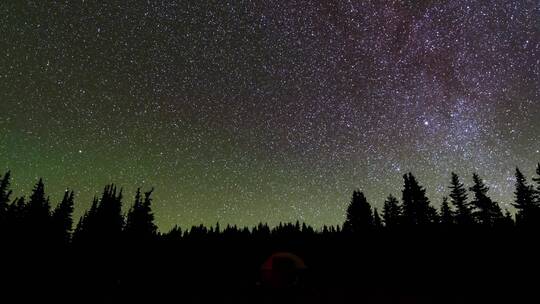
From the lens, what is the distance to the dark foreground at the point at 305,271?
70.3 ft

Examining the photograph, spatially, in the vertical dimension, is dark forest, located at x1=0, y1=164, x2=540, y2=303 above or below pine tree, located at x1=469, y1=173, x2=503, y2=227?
below

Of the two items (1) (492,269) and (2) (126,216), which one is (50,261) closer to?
(2) (126,216)

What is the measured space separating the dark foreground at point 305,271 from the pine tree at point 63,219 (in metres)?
11.6

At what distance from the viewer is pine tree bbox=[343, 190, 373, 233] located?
56531 millimetres

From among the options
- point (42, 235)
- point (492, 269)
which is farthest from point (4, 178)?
point (492, 269)

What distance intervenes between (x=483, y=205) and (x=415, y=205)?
359 inches

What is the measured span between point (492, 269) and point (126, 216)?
57577 mm

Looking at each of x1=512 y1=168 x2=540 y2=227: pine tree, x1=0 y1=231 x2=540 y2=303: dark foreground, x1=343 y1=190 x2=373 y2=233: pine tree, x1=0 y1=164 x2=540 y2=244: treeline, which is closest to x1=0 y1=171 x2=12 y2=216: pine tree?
x1=0 y1=164 x2=540 y2=244: treeline

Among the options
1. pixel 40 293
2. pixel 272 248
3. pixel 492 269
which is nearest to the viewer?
pixel 492 269

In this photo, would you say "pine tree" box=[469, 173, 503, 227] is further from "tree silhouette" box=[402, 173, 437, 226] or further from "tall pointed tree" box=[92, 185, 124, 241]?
"tall pointed tree" box=[92, 185, 124, 241]

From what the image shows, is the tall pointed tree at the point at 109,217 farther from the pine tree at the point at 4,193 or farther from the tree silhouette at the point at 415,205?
Result: the tree silhouette at the point at 415,205

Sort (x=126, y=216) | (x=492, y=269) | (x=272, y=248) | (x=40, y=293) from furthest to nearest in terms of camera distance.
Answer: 1. (x=126, y=216)
2. (x=272, y=248)
3. (x=40, y=293)
4. (x=492, y=269)

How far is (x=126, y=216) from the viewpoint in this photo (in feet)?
209

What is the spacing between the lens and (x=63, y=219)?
187ft
